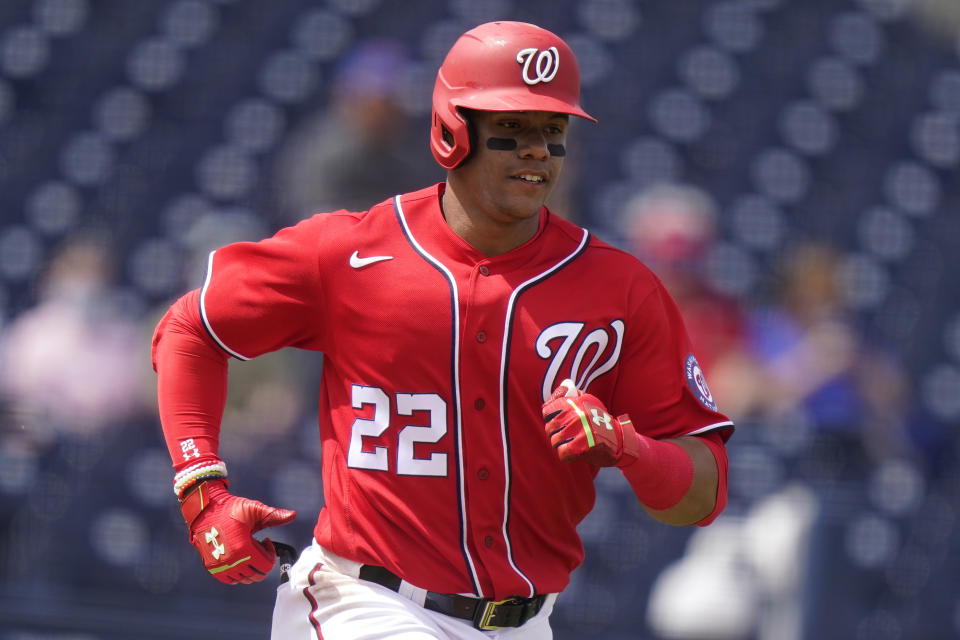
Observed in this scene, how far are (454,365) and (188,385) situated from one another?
21.8 inches

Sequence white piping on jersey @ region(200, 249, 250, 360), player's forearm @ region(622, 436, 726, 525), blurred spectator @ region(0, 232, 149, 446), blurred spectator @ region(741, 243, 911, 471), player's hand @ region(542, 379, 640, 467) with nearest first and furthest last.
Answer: player's hand @ region(542, 379, 640, 467)
player's forearm @ region(622, 436, 726, 525)
white piping on jersey @ region(200, 249, 250, 360)
blurred spectator @ region(741, 243, 911, 471)
blurred spectator @ region(0, 232, 149, 446)

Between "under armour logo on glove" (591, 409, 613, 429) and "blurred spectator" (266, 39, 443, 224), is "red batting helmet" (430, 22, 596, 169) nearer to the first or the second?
"under armour logo on glove" (591, 409, 613, 429)

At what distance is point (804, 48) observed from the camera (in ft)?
21.2

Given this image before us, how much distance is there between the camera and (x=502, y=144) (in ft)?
8.44

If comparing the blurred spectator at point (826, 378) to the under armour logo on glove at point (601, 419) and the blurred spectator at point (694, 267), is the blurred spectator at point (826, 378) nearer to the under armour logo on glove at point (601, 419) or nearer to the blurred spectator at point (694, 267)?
the blurred spectator at point (694, 267)

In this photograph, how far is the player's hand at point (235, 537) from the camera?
248 cm

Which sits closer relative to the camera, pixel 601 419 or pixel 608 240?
pixel 601 419

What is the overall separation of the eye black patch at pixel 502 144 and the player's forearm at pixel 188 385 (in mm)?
676

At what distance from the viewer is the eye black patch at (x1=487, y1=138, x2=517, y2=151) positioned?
2568mm

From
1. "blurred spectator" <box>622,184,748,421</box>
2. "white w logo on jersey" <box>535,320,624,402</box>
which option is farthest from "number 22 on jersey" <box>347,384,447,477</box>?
"blurred spectator" <box>622,184,748,421</box>

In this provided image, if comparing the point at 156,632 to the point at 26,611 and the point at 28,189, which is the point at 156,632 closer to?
the point at 26,611

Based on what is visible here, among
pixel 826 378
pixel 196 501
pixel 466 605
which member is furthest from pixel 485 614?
pixel 826 378

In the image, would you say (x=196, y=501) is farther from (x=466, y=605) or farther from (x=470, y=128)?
(x=470, y=128)

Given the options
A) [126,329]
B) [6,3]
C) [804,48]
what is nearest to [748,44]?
[804,48]
